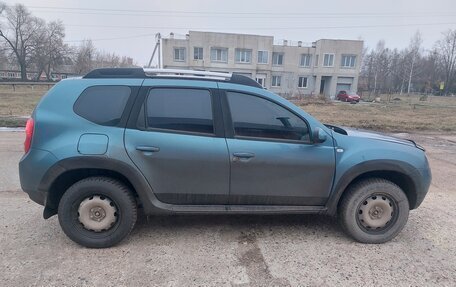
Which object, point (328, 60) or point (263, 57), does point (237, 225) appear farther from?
point (328, 60)

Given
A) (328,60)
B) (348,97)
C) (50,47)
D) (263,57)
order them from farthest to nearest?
(50,47) < (328,60) < (263,57) < (348,97)

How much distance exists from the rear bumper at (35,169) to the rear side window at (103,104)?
51cm

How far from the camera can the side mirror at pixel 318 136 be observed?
2986 mm

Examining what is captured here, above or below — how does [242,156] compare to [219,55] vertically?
below

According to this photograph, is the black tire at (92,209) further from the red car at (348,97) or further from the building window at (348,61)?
the building window at (348,61)

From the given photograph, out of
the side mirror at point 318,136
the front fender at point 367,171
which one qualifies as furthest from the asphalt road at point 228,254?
the side mirror at point 318,136

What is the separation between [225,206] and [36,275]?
1.77 metres

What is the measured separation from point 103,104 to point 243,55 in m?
41.0

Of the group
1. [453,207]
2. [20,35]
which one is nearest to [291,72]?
[453,207]

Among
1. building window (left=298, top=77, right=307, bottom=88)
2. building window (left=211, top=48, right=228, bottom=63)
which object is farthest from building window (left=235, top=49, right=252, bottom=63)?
building window (left=298, top=77, right=307, bottom=88)

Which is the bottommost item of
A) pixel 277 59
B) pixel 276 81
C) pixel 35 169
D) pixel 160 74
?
pixel 35 169

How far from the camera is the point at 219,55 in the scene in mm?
41312

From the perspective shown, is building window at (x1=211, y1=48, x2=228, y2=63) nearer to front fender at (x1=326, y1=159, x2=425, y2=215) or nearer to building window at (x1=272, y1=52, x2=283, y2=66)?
building window at (x1=272, y1=52, x2=283, y2=66)

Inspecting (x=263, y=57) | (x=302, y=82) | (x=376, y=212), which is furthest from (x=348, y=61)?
(x=376, y=212)
